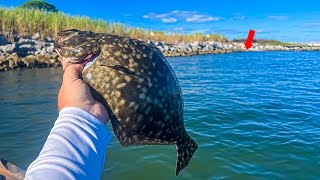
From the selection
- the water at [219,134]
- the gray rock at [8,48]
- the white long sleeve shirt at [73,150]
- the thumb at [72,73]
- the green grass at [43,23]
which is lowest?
the water at [219,134]

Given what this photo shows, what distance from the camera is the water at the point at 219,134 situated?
20.6 feet

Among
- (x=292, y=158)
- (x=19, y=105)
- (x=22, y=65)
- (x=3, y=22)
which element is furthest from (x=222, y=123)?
(x=3, y=22)

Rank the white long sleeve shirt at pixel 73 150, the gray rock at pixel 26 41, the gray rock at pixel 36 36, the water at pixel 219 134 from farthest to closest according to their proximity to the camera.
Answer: the gray rock at pixel 36 36, the gray rock at pixel 26 41, the water at pixel 219 134, the white long sleeve shirt at pixel 73 150

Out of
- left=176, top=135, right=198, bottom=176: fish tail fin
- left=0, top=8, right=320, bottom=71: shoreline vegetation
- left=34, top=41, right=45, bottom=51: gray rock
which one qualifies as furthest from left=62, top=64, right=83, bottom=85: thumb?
left=34, top=41, right=45, bottom=51: gray rock

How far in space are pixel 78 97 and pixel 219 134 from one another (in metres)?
6.85

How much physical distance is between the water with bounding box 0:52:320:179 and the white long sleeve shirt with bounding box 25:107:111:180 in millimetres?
4456

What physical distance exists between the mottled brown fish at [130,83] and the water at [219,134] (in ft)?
11.9

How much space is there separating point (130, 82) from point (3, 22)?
26654 mm

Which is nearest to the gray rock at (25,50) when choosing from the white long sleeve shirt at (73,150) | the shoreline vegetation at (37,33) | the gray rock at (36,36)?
the shoreline vegetation at (37,33)

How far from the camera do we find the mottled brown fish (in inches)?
91.4

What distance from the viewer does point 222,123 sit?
9.42m

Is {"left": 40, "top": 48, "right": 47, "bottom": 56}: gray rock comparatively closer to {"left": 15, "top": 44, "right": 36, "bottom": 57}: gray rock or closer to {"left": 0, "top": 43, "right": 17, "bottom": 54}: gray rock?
{"left": 15, "top": 44, "right": 36, "bottom": 57}: gray rock

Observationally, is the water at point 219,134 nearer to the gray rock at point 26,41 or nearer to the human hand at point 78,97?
the human hand at point 78,97

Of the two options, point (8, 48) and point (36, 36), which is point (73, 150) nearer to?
point (8, 48)
